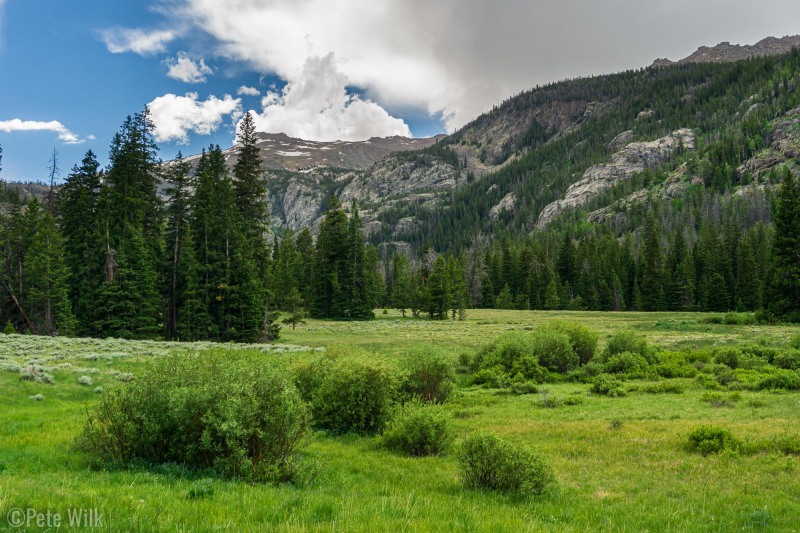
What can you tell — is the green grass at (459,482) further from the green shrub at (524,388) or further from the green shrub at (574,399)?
the green shrub at (524,388)

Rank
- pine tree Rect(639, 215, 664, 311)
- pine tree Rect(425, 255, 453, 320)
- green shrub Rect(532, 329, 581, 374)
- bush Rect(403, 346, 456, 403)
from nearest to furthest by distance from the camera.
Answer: bush Rect(403, 346, 456, 403), green shrub Rect(532, 329, 581, 374), pine tree Rect(425, 255, 453, 320), pine tree Rect(639, 215, 664, 311)

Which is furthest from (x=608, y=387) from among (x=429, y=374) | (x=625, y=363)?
(x=429, y=374)

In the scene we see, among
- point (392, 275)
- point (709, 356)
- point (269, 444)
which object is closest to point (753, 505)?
point (269, 444)

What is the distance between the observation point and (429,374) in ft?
70.5

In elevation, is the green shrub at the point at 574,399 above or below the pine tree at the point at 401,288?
below

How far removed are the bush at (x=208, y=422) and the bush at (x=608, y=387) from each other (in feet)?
63.4

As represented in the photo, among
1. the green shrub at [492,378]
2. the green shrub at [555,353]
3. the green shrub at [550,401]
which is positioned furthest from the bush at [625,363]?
the green shrub at [550,401]

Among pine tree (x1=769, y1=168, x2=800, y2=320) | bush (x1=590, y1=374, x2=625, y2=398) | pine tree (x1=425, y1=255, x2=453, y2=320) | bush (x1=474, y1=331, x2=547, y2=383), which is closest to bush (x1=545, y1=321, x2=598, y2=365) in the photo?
bush (x1=474, y1=331, x2=547, y2=383)

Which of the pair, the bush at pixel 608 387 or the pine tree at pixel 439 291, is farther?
the pine tree at pixel 439 291

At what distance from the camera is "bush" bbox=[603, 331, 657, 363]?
30.9 m

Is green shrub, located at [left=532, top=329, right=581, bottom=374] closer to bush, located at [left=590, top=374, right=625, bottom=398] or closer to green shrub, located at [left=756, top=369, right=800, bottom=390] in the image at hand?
bush, located at [left=590, top=374, right=625, bottom=398]

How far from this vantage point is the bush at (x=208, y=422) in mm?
8907

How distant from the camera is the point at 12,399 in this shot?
16734 millimetres

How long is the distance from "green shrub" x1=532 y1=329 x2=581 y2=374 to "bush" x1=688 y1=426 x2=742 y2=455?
1642 centimetres
